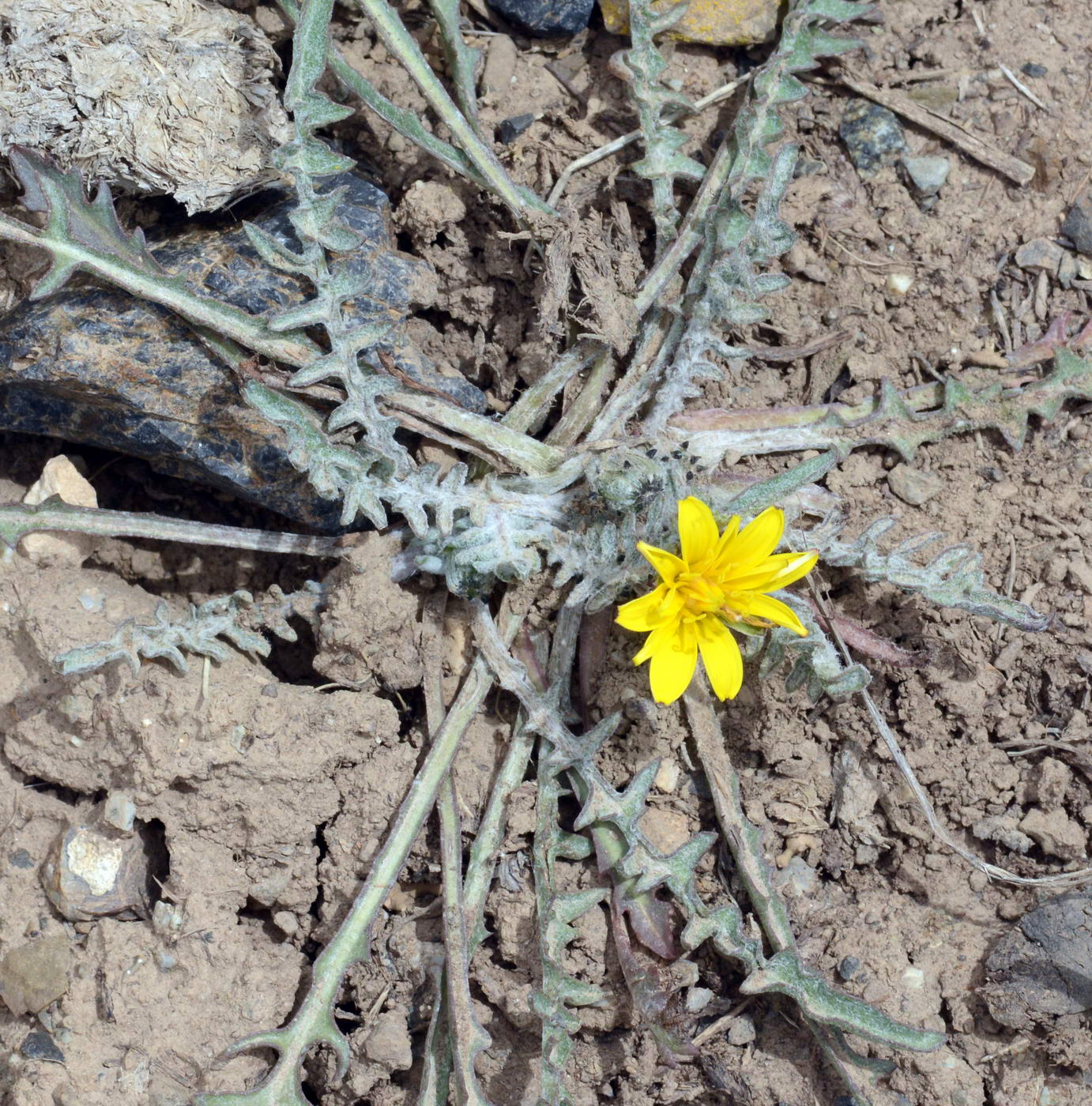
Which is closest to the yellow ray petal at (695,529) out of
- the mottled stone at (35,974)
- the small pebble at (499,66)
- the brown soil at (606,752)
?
the brown soil at (606,752)

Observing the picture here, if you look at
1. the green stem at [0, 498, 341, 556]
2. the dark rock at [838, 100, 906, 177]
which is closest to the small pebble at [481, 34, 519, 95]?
the dark rock at [838, 100, 906, 177]

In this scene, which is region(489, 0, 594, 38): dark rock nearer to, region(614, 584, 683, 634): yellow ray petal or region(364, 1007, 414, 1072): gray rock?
region(614, 584, 683, 634): yellow ray petal

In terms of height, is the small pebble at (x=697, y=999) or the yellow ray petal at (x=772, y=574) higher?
the yellow ray petal at (x=772, y=574)

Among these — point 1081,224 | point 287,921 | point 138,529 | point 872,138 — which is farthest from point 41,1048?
point 1081,224

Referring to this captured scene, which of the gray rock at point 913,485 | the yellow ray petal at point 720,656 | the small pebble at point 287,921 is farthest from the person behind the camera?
the gray rock at point 913,485

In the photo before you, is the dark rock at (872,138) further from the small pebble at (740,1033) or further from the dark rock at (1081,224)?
the small pebble at (740,1033)

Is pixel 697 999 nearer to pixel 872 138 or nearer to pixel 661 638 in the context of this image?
pixel 661 638
